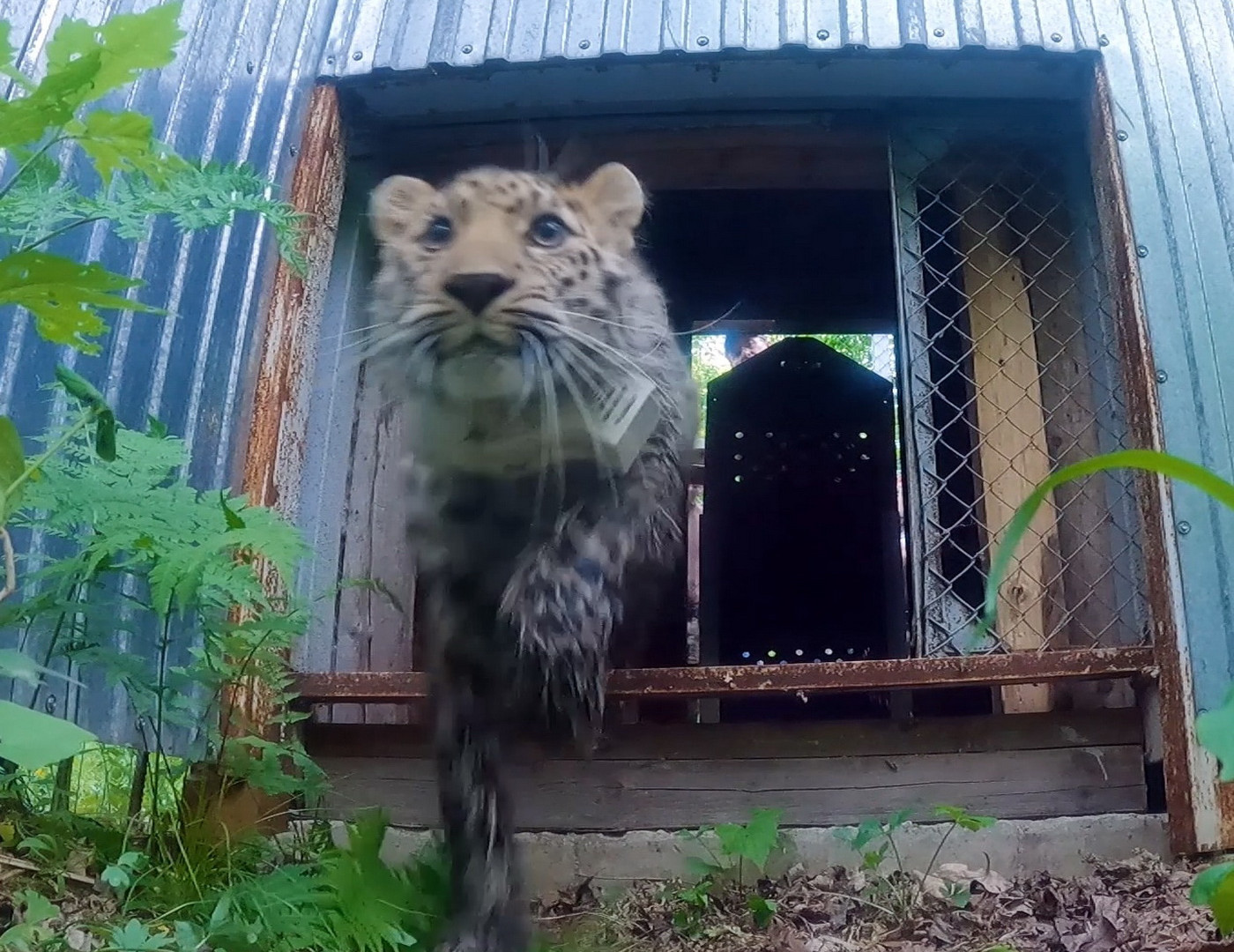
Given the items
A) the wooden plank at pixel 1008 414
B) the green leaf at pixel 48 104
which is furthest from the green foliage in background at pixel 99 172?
the wooden plank at pixel 1008 414

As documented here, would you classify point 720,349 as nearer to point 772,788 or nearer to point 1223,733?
point 772,788

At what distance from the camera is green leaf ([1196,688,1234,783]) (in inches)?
39.8

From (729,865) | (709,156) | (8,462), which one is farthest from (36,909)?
(709,156)

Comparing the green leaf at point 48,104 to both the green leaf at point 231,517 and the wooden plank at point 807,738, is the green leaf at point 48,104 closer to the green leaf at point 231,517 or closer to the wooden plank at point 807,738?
the green leaf at point 231,517

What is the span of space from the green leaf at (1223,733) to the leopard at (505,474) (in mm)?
1651

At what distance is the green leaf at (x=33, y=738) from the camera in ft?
4.25

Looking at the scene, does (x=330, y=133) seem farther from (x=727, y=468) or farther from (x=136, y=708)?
(x=727, y=468)

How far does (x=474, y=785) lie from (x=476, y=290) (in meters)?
1.07

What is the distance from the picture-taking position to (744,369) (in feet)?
19.6

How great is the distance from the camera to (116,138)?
2039 mm

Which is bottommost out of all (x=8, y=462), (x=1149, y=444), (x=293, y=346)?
(x=8, y=462)

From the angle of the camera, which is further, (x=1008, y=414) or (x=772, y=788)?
(x=1008, y=414)

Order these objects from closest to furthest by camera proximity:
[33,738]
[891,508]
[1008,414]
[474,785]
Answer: [33,738] → [474,785] → [1008,414] → [891,508]

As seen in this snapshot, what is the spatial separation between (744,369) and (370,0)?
2826 millimetres
